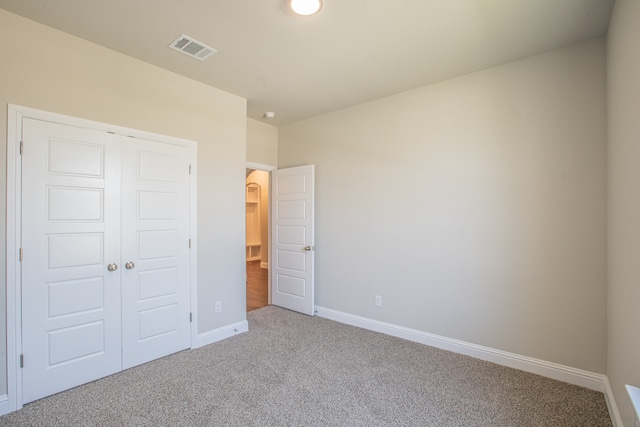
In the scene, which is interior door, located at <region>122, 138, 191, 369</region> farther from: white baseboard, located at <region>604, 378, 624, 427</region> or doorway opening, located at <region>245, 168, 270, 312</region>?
doorway opening, located at <region>245, 168, 270, 312</region>

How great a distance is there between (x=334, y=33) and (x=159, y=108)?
1.78 meters

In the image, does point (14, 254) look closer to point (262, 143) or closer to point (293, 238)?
point (293, 238)

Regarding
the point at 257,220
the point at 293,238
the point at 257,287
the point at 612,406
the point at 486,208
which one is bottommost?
the point at 257,287

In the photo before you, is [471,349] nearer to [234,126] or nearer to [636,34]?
[636,34]

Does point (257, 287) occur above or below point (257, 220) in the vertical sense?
below

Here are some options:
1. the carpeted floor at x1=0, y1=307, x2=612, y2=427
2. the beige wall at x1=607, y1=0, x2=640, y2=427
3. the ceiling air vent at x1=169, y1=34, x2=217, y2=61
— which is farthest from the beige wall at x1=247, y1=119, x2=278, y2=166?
the beige wall at x1=607, y1=0, x2=640, y2=427

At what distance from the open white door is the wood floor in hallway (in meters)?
0.36

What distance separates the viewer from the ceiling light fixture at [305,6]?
1.94 metres

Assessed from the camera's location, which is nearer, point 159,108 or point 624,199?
point 624,199

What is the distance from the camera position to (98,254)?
2.50 m

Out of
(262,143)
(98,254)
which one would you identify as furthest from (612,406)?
(262,143)

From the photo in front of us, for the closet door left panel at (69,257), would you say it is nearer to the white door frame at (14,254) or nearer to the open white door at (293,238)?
the white door frame at (14,254)

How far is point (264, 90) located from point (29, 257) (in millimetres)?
2534

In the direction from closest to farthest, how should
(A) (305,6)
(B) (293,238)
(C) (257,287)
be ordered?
1. (A) (305,6)
2. (B) (293,238)
3. (C) (257,287)
